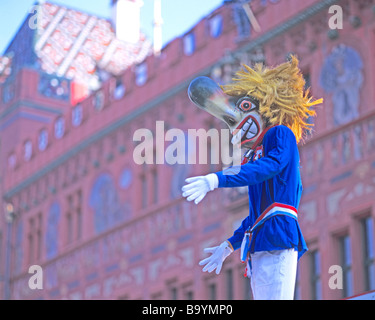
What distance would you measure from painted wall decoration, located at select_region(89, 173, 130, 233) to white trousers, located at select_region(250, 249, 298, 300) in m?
20.0

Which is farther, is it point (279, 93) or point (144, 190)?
point (144, 190)

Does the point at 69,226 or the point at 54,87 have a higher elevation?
the point at 54,87

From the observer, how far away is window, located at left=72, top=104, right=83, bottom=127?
2788 centimetres

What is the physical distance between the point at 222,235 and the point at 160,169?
139 inches

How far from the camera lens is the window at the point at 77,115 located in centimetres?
2788

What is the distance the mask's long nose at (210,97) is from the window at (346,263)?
12.6 m

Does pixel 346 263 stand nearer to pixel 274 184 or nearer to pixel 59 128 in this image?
pixel 59 128

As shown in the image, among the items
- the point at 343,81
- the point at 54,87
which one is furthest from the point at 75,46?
the point at 343,81

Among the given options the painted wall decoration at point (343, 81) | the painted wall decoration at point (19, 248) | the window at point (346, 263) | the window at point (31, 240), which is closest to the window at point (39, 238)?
the window at point (31, 240)

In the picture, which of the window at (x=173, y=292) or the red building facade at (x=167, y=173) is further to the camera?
the window at (x=173, y=292)

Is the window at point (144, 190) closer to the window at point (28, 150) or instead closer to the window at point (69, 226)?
the window at point (69, 226)

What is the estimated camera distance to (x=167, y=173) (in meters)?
24.1

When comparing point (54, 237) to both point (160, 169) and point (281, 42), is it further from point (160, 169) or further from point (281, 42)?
point (281, 42)

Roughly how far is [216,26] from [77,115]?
21.3 feet
